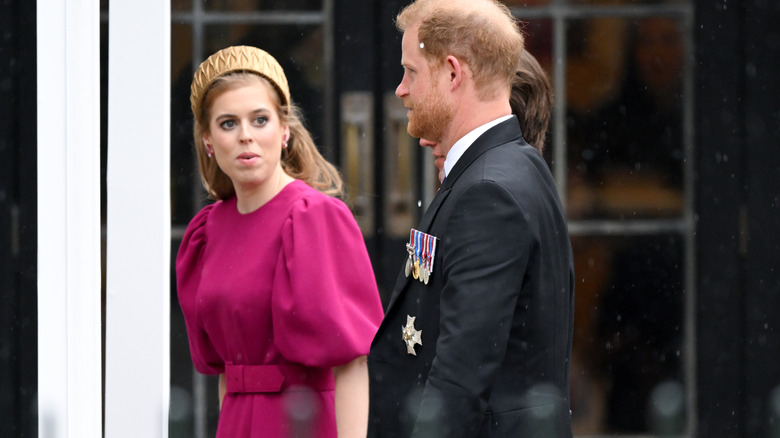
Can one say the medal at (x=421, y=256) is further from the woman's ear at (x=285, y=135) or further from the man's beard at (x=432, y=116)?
the woman's ear at (x=285, y=135)

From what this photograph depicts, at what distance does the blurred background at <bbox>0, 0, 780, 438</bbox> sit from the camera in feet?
12.5

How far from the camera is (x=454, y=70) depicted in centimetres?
179

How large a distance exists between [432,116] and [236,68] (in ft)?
2.26

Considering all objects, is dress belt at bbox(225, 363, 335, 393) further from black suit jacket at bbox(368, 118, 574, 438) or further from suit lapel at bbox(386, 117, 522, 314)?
suit lapel at bbox(386, 117, 522, 314)

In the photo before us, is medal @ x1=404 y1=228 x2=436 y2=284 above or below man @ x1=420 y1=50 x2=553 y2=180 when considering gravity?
below

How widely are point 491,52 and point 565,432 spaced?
65 centimetres

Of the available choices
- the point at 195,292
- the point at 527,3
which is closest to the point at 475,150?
the point at 195,292

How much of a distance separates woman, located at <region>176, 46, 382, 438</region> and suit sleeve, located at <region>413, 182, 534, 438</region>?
0.62 metres

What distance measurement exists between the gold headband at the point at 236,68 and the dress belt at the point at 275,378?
1.89 feet

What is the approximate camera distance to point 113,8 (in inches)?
69.0

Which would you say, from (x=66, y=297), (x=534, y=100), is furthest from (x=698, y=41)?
(x=66, y=297)

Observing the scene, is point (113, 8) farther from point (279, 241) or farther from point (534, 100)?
point (534, 100)

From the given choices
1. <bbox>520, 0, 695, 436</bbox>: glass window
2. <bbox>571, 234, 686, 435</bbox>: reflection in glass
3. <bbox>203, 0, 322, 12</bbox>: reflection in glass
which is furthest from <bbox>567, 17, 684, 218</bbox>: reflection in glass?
<bbox>203, 0, 322, 12</bbox>: reflection in glass

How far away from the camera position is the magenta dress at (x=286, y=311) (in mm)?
2236
